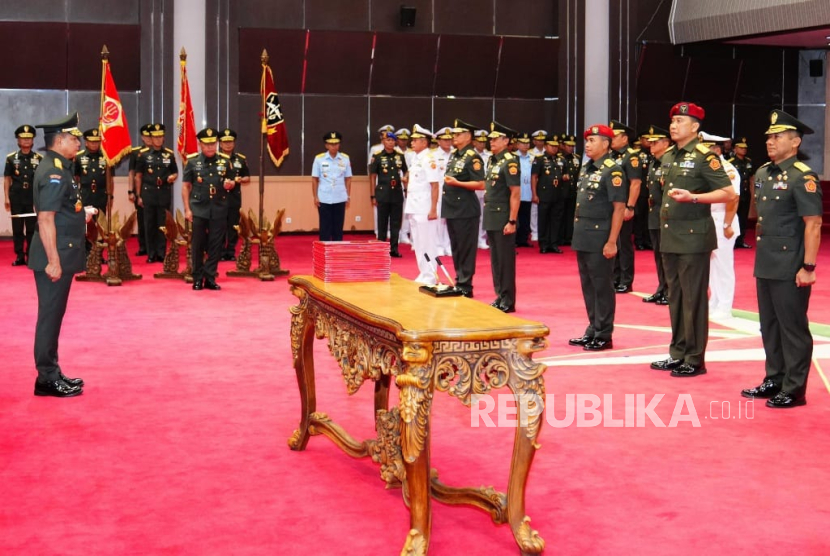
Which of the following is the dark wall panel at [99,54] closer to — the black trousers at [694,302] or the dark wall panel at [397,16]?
the dark wall panel at [397,16]

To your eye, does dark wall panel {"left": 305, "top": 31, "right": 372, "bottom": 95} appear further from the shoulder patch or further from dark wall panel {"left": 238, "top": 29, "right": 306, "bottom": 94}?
the shoulder patch

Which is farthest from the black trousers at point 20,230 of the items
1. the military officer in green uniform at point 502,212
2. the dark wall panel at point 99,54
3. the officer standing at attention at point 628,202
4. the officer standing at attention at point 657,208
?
the officer standing at attention at point 657,208

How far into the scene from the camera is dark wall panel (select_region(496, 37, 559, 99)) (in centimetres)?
1691

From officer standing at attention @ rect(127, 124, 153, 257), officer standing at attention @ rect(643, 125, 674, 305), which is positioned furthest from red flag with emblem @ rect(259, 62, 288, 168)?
officer standing at attention @ rect(643, 125, 674, 305)

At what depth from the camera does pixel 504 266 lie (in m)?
8.62

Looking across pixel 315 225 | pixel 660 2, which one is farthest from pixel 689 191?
pixel 660 2

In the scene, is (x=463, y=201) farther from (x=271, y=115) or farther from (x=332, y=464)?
(x=332, y=464)

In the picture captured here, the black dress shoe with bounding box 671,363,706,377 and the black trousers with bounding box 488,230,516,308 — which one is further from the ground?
the black trousers with bounding box 488,230,516,308

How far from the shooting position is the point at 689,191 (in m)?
6.07

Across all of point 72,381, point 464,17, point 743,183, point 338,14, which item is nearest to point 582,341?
point 72,381

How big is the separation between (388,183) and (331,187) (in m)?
1.12

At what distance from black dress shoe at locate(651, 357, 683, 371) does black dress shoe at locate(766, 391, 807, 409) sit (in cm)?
90

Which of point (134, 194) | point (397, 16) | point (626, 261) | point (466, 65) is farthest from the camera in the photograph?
point (466, 65)

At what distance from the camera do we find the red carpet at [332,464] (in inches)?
137
